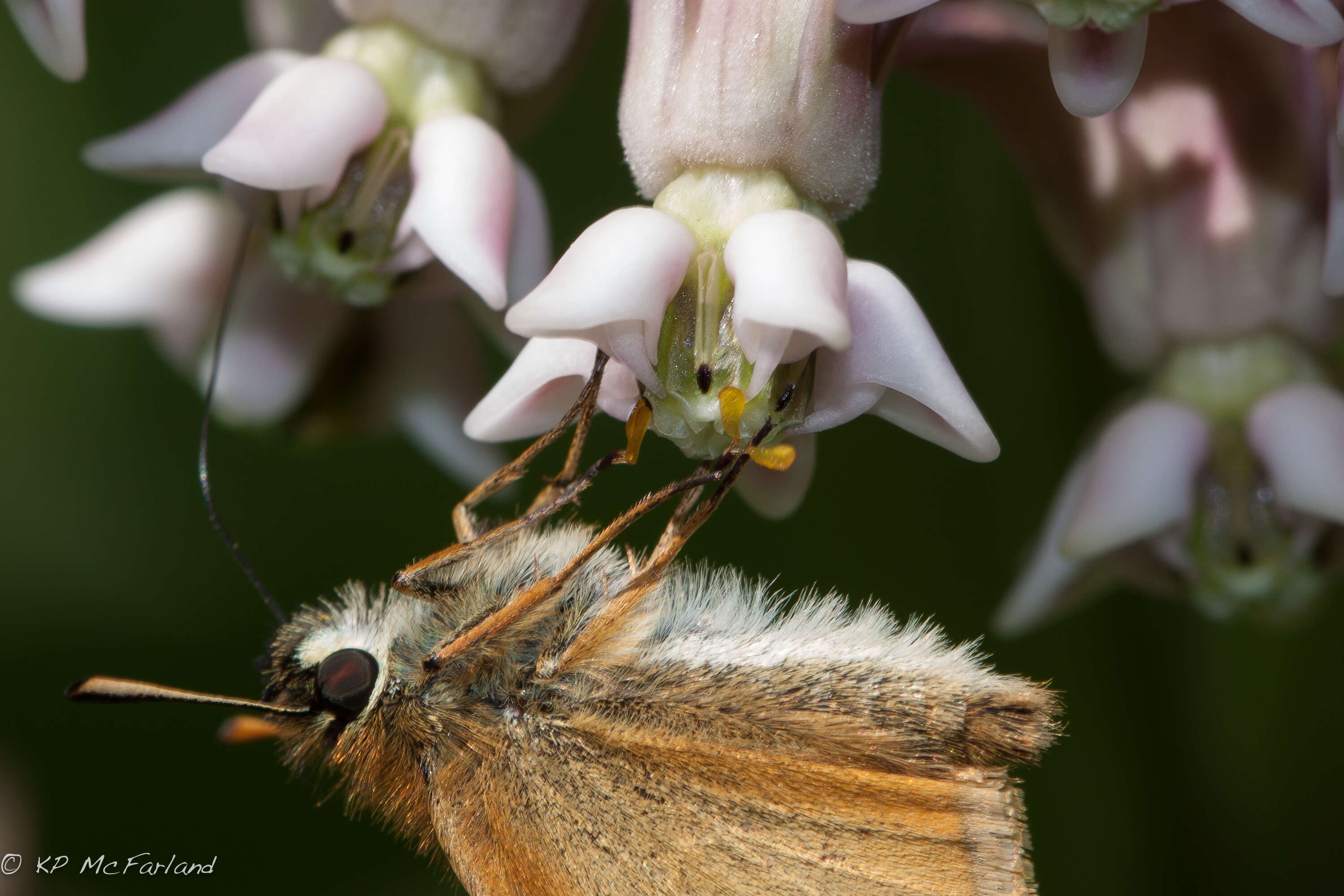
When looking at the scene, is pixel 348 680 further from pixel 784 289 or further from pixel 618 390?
pixel 784 289

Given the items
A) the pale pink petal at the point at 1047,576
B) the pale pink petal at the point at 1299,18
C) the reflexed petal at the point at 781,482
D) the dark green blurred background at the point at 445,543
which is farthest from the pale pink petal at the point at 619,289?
the dark green blurred background at the point at 445,543

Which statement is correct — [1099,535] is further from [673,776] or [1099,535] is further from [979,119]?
[979,119]

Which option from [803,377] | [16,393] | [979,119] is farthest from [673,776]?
[16,393]

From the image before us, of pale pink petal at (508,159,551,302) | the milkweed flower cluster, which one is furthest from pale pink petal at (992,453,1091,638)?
pale pink petal at (508,159,551,302)

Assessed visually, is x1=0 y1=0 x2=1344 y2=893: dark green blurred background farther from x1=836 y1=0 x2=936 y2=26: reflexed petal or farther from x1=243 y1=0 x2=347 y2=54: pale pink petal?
x1=836 y1=0 x2=936 y2=26: reflexed petal

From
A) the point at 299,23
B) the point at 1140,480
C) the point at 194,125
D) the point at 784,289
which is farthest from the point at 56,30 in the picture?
the point at 1140,480

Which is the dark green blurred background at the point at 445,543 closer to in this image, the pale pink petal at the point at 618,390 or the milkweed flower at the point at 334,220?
the milkweed flower at the point at 334,220
